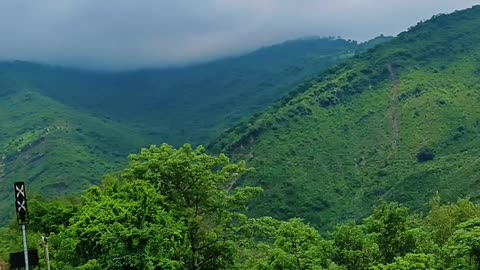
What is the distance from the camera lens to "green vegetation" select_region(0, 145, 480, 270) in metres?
27.4

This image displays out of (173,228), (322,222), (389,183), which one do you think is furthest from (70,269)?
(389,183)

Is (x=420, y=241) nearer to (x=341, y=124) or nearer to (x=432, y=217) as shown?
(x=432, y=217)

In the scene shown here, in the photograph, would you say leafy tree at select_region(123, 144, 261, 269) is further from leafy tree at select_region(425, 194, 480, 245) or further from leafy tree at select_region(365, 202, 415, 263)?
leafy tree at select_region(425, 194, 480, 245)

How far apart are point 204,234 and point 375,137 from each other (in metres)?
100

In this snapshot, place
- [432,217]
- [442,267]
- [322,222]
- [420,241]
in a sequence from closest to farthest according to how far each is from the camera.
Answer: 1. [442,267]
2. [420,241]
3. [432,217]
4. [322,222]

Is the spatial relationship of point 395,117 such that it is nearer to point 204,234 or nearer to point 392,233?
point 392,233

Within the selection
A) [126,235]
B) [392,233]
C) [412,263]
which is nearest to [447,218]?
[392,233]

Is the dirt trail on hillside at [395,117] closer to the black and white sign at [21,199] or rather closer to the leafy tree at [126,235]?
the leafy tree at [126,235]

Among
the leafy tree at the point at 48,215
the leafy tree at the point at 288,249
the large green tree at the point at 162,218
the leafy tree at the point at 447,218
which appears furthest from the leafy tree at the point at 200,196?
the leafy tree at the point at 447,218

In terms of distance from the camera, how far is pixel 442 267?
30.7m

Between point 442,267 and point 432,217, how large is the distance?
20000 mm

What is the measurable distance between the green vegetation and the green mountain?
58.7 m

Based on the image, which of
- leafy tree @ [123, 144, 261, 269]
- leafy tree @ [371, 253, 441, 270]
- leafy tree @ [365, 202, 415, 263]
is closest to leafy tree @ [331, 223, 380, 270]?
leafy tree @ [365, 202, 415, 263]

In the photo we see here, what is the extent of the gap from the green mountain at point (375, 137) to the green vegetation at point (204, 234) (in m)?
58.7
